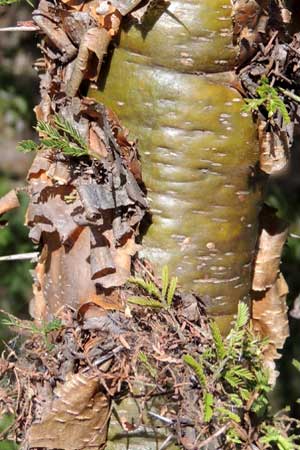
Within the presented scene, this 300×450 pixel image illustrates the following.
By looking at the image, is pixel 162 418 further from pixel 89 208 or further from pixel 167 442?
pixel 89 208

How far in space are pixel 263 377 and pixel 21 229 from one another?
5.38ft

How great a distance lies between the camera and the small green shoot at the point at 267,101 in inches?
56.5

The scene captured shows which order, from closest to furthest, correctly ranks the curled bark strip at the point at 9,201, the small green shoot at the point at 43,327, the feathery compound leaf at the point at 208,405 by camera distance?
the feathery compound leaf at the point at 208,405 → the small green shoot at the point at 43,327 → the curled bark strip at the point at 9,201

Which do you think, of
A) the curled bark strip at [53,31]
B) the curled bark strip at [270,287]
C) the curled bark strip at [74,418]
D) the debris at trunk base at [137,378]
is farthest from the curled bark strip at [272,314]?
the curled bark strip at [53,31]

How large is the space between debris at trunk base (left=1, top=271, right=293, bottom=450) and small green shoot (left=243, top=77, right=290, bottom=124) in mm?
364

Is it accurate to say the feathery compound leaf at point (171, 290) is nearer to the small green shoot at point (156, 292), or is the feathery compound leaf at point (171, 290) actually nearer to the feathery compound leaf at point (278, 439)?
the small green shoot at point (156, 292)

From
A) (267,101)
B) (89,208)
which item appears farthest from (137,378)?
(267,101)

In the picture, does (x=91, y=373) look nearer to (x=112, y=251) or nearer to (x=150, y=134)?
(x=112, y=251)

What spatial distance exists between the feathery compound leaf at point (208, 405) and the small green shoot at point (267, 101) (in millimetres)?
534

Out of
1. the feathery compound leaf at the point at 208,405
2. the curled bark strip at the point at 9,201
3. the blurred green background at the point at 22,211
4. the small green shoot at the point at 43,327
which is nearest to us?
the feathery compound leaf at the point at 208,405

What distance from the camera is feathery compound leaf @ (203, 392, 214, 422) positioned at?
1390mm

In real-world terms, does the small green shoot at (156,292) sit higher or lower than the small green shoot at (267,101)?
lower

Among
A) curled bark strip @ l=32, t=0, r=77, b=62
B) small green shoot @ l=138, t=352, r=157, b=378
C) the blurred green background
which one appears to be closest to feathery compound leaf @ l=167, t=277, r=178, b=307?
small green shoot @ l=138, t=352, r=157, b=378

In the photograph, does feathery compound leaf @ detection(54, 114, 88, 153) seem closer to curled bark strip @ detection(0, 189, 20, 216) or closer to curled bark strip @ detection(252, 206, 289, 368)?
curled bark strip @ detection(0, 189, 20, 216)
